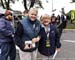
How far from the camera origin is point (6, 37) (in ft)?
29.0

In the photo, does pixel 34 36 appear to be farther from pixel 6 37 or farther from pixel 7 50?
pixel 7 50

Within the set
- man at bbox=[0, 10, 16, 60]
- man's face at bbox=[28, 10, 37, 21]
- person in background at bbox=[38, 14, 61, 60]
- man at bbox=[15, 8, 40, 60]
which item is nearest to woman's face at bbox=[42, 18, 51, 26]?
person in background at bbox=[38, 14, 61, 60]

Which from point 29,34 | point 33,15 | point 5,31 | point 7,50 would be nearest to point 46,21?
point 33,15

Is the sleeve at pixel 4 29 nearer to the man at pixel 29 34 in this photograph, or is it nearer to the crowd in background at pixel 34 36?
the crowd in background at pixel 34 36

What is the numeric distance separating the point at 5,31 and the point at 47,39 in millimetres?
1388

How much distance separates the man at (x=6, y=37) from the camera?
881 centimetres

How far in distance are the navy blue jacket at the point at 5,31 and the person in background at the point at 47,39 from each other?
1187 mm

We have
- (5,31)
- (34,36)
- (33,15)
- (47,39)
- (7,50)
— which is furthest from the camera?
(7,50)

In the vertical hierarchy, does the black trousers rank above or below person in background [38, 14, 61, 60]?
below

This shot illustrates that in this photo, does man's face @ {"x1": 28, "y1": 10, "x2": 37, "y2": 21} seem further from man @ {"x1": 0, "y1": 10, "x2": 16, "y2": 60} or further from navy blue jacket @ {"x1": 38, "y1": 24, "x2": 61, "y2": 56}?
man @ {"x1": 0, "y1": 10, "x2": 16, "y2": 60}

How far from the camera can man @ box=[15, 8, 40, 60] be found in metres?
7.54

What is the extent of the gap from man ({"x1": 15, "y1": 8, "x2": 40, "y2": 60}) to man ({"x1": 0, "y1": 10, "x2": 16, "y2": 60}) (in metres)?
1.15

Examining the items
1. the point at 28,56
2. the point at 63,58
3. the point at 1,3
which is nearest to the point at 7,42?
the point at 28,56

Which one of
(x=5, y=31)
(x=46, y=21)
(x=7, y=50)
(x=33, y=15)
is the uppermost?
(x=33, y=15)
